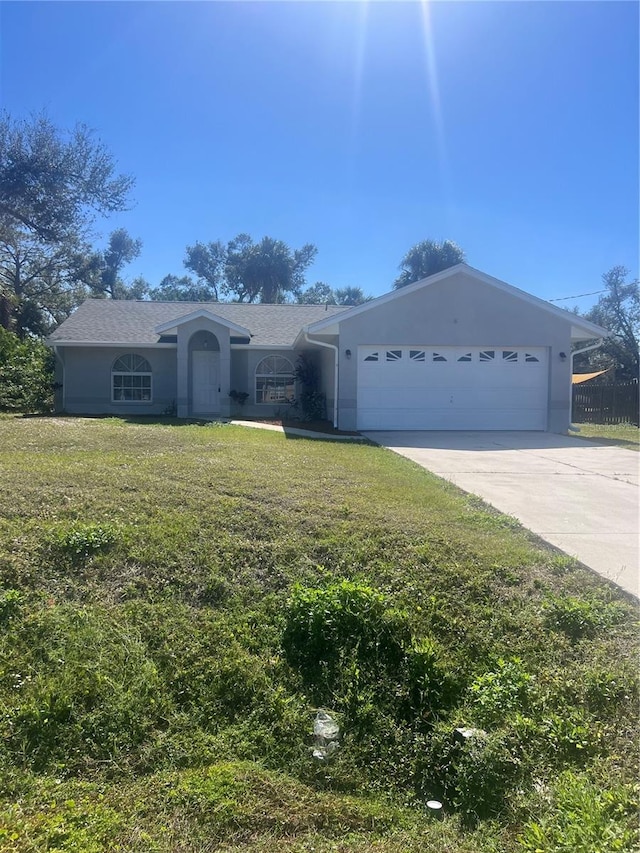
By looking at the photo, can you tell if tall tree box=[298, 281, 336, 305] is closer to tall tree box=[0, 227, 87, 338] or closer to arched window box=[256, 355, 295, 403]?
tall tree box=[0, 227, 87, 338]

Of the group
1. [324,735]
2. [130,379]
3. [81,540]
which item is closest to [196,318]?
[130,379]

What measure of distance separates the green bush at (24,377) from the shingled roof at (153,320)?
1657mm

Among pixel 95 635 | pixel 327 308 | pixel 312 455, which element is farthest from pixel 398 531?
pixel 327 308

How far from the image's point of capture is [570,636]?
377cm

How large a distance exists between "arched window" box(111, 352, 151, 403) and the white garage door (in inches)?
299

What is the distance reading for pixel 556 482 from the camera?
336 inches

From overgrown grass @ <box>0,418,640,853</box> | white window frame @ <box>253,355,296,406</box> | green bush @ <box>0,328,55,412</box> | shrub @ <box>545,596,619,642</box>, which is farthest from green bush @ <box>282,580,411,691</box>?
green bush @ <box>0,328,55,412</box>

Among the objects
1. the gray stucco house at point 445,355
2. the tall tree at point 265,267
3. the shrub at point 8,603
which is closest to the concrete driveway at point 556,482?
the gray stucco house at point 445,355

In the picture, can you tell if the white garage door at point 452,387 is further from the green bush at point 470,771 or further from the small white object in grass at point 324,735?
the green bush at point 470,771

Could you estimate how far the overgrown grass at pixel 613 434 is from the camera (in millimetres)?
14489

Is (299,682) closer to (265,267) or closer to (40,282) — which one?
(40,282)

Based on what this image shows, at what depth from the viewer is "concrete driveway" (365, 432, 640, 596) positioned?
5.35m

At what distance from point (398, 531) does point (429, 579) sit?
92 centimetres

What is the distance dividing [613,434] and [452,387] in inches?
205
